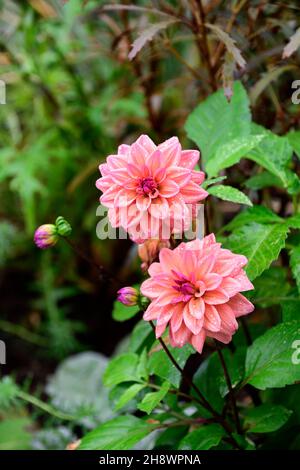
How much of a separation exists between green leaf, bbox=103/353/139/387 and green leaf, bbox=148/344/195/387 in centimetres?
4

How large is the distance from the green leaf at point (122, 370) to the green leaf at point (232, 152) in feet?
0.95

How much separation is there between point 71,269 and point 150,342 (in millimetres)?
828

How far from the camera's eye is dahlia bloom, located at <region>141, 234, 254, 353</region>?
0.61 m

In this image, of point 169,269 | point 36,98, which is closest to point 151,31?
point 169,269

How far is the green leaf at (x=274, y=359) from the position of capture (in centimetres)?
72

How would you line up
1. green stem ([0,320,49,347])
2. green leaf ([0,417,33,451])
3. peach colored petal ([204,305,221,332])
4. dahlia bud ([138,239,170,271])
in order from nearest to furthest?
peach colored petal ([204,305,221,332])
dahlia bud ([138,239,170,271])
green leaf ([0,417,33,451])
green stem ([0,320,49,347])

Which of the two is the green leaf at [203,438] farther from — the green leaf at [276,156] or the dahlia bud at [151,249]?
the green leaf at [276,156]

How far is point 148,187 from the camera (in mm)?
651

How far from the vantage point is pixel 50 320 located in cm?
161

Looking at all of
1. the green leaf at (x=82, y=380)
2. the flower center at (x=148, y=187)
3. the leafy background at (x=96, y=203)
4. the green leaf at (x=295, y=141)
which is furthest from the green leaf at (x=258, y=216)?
the green leaf at (x=82, y=380)

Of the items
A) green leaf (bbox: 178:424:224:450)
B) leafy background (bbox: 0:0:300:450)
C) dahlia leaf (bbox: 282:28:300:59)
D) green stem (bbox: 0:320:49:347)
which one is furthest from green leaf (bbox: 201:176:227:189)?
green stem (bbox: 0:320:49:347)

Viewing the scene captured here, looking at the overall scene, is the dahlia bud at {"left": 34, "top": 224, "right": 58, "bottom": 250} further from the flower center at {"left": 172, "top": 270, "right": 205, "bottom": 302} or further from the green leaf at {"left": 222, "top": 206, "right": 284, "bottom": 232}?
the green leaf at {"left": 222, "top": 206, "right": 284, "bottom": 232}
